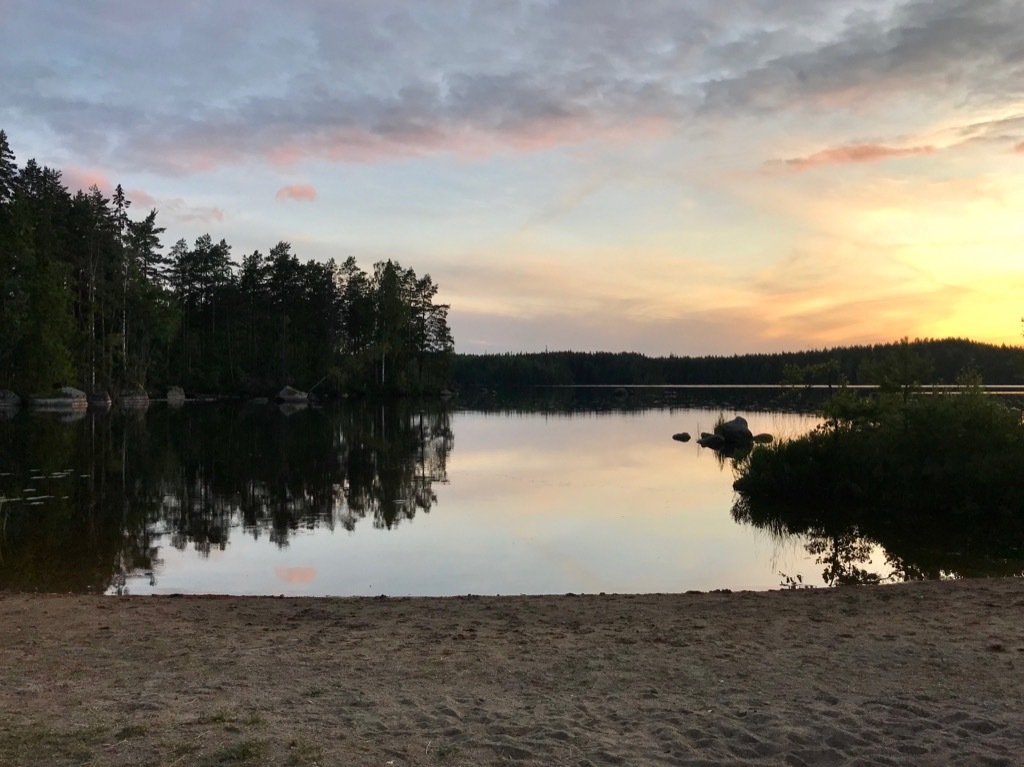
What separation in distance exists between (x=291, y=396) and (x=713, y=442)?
58.7 m

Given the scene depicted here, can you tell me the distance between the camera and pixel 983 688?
20.6 feet

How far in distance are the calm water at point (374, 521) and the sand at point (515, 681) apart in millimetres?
2800

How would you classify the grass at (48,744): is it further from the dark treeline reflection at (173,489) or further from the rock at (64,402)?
the rock at (64,402)

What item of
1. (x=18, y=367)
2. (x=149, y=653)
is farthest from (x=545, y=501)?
(x=18, y=367)

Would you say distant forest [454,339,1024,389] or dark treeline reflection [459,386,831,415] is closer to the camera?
distant forest [454,339,1024,389]

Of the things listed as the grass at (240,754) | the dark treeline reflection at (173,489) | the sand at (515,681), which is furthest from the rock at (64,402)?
the grass at (240,754)

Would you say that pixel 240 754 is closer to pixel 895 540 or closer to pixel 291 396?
pixel 895 540

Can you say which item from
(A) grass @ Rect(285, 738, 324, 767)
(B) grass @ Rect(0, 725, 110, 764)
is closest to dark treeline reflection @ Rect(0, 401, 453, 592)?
(B) grass @ Rect(0, 725, 110, 764)

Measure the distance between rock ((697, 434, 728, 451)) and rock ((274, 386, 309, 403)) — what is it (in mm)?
57151

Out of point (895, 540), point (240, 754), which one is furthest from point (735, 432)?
point (240, 754)

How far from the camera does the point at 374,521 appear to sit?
1767 centimetres

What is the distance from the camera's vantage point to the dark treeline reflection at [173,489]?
14.0 metres

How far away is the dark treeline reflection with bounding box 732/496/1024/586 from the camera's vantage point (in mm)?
13102

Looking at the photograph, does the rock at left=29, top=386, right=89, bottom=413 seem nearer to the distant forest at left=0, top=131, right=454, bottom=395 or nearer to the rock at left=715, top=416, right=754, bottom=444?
the distant forest at left=0, top=131, right=454, bottom=395
